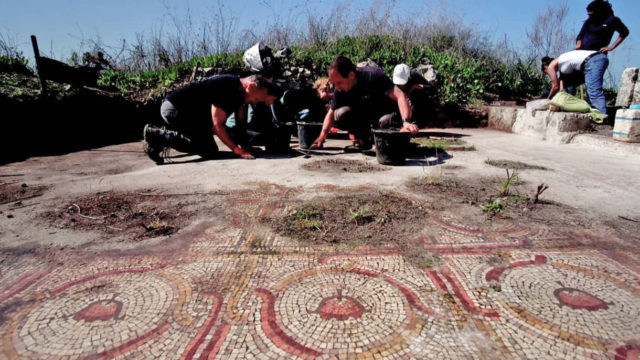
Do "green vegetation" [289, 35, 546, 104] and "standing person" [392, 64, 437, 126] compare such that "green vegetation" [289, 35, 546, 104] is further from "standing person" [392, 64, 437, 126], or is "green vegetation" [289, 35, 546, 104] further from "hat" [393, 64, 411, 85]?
"hat" [393, 64, 411, 85]

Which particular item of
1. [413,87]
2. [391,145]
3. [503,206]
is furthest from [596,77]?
[503,206]

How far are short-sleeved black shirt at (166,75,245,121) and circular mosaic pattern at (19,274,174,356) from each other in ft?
10.3

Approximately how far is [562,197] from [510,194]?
0.44m

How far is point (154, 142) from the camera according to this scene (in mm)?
4453

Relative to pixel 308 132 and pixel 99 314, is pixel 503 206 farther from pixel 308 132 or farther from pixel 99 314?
pixel 308 132

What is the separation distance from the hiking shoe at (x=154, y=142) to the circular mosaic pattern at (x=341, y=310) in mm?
3521

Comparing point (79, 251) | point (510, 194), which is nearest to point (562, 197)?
point (510, 194)

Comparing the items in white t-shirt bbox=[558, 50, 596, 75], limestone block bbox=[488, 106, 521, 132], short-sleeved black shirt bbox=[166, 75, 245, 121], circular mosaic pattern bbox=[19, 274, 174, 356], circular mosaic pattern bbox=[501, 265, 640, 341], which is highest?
white t-shirt bbox=[558, 50, 596, 75]

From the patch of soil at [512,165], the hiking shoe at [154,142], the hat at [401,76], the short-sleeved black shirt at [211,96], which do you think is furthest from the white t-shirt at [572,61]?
the hiking shoe at [154,142]

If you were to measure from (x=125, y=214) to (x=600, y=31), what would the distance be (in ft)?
24.7

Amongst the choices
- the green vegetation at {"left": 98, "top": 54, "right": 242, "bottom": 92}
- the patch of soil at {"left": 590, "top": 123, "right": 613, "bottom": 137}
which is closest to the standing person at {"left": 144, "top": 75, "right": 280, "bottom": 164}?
the green vegetation at {"left": 98, "top": 54, "right": 242, "bottom": 92}

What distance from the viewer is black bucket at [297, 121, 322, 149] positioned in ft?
18.0

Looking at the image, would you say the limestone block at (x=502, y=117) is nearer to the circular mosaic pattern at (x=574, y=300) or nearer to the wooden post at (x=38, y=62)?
the circular mosaic pattern at (x=574, y=300)

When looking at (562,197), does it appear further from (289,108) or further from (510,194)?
(289,108)
